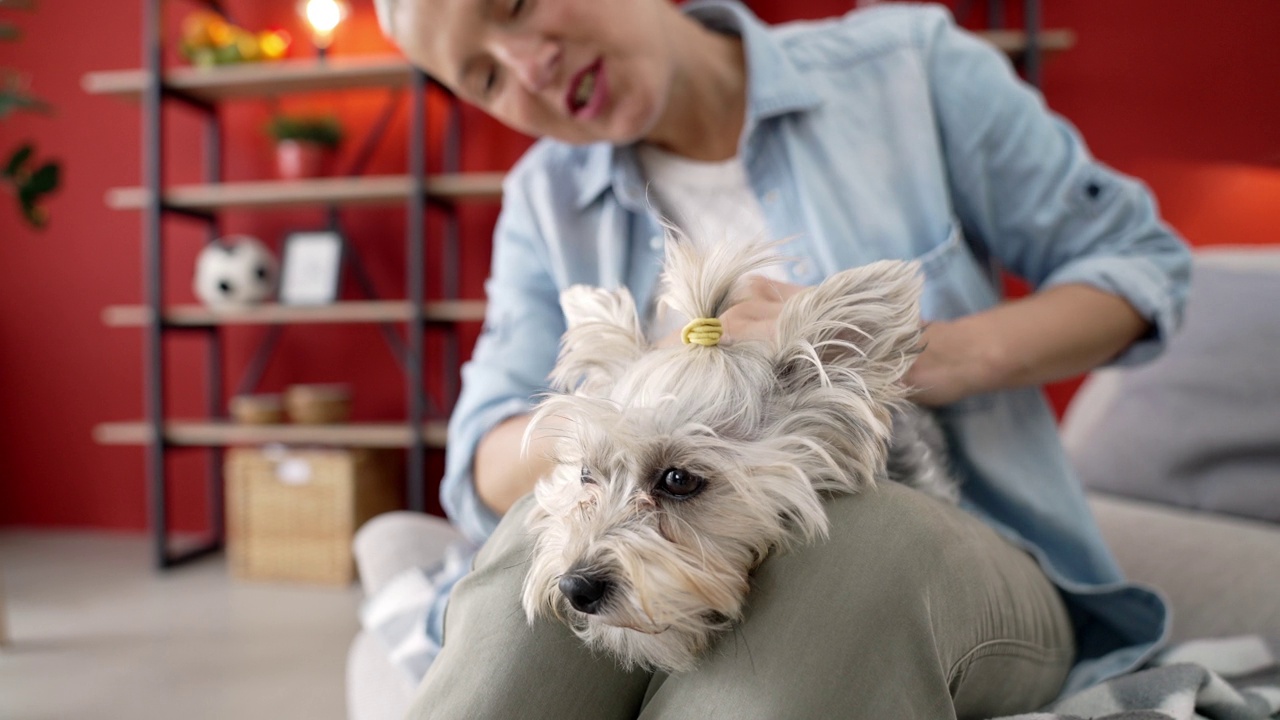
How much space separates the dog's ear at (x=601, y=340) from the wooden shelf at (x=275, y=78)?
102 inches

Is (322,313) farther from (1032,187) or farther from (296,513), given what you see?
(1032,187)

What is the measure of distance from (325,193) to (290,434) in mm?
937

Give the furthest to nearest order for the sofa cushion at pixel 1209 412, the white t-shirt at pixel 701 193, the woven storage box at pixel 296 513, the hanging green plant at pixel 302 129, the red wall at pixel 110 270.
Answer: the red wall at pixel 110 270
the hanging green plant at pixel 302 129
the woven storage box at pixel 296 513
the sofa cushion at pixel 1209 412
the white t-shirt at pixel 701 193

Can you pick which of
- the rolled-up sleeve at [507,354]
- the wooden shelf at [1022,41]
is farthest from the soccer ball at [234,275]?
the wooden shelf at [1022,41]

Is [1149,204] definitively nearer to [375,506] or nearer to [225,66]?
[375,506]

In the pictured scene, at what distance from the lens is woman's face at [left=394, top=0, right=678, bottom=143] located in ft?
3.70

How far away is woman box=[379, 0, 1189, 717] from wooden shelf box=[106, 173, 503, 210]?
190 cm

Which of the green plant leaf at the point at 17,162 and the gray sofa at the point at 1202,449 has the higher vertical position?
the green plant leaf at the point at 17,162

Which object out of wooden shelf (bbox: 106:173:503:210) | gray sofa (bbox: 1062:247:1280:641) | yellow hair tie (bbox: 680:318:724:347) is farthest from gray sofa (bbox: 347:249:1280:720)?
wooden shelf (bbox: 106:173:503:210)

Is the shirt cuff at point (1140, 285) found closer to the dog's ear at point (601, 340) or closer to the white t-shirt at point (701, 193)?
the white t-shirt at point (701, 193)

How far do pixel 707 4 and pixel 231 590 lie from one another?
9.00 feet

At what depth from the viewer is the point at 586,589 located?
0.71m

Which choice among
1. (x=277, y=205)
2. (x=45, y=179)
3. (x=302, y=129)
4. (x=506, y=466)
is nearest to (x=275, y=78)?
(x=302, y=129)

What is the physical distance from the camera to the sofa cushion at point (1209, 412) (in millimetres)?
1509
